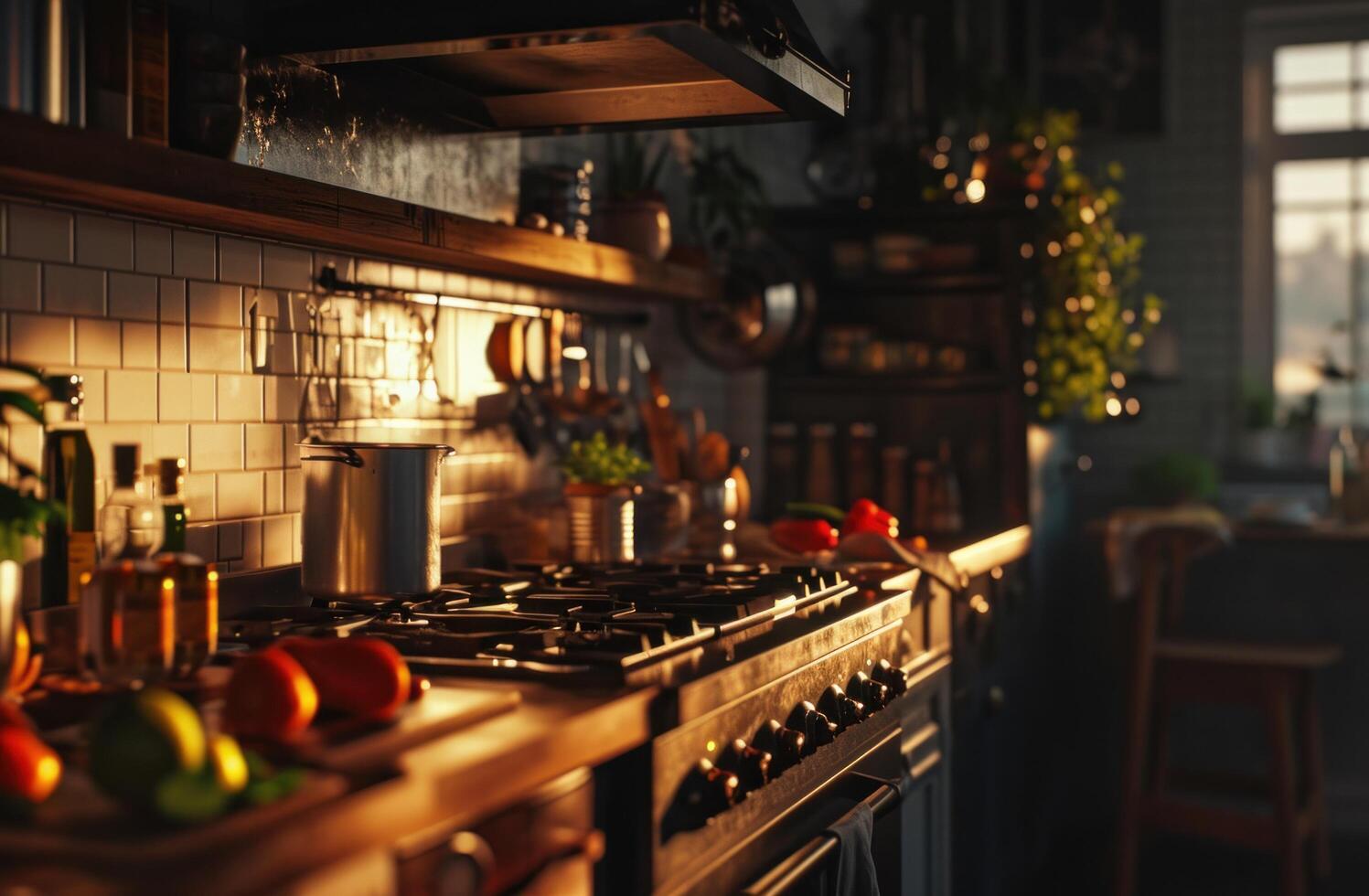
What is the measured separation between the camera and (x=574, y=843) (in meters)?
1.33

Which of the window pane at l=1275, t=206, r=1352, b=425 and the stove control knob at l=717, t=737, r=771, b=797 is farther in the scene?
the window pane at l=1275, t=206, r=1352, b=425

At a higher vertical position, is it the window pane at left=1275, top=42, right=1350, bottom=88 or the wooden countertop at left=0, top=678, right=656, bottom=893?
the window pane at left=1275, top=42, right=1350, bottom=88

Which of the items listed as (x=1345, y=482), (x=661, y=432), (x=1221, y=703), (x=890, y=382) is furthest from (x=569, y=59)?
(x=1345, y=482)

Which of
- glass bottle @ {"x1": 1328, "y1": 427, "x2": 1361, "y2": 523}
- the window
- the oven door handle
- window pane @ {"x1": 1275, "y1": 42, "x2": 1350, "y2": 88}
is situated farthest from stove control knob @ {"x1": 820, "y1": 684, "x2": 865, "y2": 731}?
window pane @ {"x1": 1275, "y1": 42, "x2": 1350, "y2": 88}

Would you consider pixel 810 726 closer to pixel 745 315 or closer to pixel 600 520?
pixel 600 520

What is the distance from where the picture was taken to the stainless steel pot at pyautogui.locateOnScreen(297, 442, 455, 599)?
1.91 m

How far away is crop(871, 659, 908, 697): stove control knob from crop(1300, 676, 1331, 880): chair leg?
2151mm

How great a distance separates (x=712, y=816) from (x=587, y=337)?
5.18 ft

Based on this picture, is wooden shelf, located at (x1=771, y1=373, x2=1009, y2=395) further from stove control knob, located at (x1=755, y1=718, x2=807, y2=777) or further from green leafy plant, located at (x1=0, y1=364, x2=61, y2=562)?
green leafy plant, located at (x1=0, y1=364, x2=61, y2=562)

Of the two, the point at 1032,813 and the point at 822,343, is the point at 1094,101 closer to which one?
the point at 822,343

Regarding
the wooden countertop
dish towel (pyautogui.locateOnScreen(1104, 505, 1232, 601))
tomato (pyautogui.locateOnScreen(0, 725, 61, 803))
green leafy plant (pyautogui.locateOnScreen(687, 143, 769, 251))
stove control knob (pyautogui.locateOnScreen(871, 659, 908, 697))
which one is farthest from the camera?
dish towel (pyautogui.locateOnScreen(1104, 505, 1232, 601))

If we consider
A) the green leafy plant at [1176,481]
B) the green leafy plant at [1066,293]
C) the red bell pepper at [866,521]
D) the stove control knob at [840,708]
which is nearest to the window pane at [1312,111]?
the green leafy plant at [1176,481]

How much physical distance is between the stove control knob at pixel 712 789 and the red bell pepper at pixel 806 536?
1163 millimetres

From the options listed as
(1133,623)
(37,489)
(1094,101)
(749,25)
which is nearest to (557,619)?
(37,489)
